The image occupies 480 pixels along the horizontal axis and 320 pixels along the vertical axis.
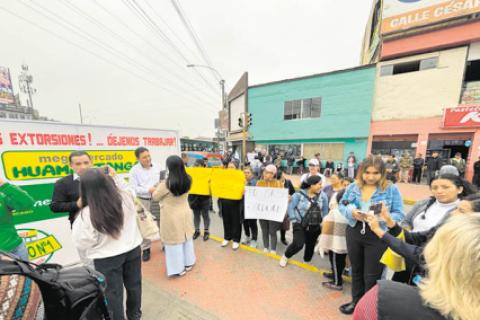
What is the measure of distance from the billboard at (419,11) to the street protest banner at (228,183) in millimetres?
13169

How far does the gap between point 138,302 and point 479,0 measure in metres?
16.5

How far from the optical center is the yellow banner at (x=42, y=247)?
246 cm

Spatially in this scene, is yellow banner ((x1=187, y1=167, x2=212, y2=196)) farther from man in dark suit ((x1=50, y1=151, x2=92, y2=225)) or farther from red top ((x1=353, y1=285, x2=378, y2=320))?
red top ((x1=353, y1=285, x2=378, y2=320))

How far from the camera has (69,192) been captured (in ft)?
6.91

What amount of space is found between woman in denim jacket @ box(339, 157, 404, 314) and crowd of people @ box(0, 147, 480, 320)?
0.01 m

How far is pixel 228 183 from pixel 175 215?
1.16m

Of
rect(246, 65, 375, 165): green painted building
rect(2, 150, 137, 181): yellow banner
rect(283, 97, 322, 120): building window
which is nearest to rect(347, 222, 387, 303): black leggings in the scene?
rect(2, 150, 137, 181): yellow banner

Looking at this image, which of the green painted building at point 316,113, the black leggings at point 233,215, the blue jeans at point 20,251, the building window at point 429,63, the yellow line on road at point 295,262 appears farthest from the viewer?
the green painted building at point 316,113

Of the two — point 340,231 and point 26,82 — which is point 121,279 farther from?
point 26,82

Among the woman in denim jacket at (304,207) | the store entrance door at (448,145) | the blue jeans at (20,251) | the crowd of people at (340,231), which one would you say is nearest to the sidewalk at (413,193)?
the store entrance door at (448,145)

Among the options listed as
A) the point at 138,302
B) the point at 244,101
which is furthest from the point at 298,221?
the point at 244,101

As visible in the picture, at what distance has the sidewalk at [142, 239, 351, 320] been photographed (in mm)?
2143

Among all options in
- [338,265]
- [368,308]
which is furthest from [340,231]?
[368,308]

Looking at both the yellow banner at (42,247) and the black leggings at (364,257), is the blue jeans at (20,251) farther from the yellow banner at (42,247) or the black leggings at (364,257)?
the black leggings at (364,257)
